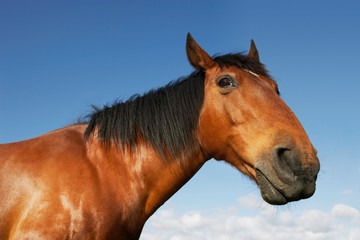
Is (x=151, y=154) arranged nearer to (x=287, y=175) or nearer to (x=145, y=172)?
(x=145, y=172)

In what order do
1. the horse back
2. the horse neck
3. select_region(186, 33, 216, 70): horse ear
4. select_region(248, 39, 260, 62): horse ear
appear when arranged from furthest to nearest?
1. select_region(248, 39, 260, 62): horse ear
2. select_region(186, 33, 216, 70): horse ear
3. the horse neck
4. the horse back

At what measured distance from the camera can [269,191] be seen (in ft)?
16.6

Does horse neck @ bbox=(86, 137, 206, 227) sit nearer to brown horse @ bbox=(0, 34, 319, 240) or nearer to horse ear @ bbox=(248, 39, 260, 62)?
brown horse @ bbox=(0, 34, 319, 240)

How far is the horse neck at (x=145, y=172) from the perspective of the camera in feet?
18.0

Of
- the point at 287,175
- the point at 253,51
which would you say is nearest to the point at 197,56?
the point at 253,51

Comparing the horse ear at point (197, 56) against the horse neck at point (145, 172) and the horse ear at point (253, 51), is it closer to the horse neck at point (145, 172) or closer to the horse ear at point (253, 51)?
the horse neck at point (145, 172)

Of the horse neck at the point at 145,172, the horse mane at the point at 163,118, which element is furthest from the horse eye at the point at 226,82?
the horse neck at the point at 145,172

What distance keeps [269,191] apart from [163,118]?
1.93 m

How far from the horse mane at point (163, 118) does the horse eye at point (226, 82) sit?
0.35 m

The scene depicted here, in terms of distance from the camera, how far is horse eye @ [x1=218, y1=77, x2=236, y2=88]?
5.65m

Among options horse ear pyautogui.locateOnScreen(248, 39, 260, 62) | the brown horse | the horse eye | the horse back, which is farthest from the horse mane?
horse ear pyautogui.locateOnScreen(248, 39, 260, 62)

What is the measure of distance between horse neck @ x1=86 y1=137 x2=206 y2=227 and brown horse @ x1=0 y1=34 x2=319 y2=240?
0.05ft

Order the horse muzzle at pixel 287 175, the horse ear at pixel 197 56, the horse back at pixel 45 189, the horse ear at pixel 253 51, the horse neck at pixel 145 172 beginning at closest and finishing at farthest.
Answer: the horse muzzle at pixel 287 175, the horse back at pixel 45 189, the horse neck at pixel 145 172, the horse ear at pixel 197 56, the horse ear at pixel 253 51

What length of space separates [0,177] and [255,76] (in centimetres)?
397
